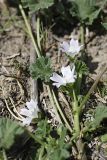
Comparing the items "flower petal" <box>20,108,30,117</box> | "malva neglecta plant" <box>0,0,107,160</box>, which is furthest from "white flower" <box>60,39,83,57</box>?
"flower petal" <box>20,108,30,117</box>

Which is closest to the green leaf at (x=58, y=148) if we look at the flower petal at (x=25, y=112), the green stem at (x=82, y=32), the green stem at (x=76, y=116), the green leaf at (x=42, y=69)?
the green stem at (x=76, y=116)

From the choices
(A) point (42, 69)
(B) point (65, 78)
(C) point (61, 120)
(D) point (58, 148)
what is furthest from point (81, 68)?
(D) point (58, 148)

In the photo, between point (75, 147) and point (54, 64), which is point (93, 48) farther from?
point (75, 147)

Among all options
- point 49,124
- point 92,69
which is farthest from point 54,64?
point 49,124

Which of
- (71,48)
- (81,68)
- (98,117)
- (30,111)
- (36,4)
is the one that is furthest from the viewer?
(36,4)

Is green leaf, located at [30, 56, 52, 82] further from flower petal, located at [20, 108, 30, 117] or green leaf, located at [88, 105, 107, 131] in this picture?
green leaf, located at [88, 105, 107, 131]

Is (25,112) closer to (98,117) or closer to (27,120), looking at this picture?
(27,120)

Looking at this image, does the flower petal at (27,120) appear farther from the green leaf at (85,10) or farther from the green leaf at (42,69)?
the green leaf at (85,10)
